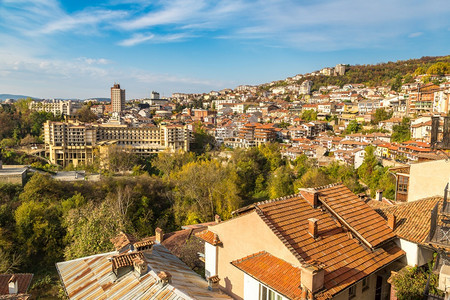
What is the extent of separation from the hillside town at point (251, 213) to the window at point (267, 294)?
0.03 metres

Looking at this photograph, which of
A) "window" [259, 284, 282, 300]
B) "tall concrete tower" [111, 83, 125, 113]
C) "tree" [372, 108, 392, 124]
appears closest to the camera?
"window" [259, 284, 282, 300]

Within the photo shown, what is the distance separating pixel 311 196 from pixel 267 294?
2.77 m

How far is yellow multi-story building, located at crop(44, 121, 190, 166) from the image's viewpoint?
4616 cm

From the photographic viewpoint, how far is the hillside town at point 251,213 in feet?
20.7

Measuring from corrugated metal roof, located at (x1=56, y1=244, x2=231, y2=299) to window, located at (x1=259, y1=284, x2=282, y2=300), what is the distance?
1178 mm

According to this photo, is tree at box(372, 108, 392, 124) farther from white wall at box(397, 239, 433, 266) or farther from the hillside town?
white wall at box(397, 239, 433, 266)

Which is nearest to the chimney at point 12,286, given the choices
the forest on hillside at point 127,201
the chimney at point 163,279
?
the forest on hillside at point 127,201

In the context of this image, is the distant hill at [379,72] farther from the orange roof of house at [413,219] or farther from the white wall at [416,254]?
the white wall at [416,254]

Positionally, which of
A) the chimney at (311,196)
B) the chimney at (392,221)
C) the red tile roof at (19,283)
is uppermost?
the chimney at (311,196)

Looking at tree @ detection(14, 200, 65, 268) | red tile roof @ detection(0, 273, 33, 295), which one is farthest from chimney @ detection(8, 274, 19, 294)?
tree @ detection(14, 200, 65, 268)

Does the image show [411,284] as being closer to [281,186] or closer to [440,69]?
[281,186]

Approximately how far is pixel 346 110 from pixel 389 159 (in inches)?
1108

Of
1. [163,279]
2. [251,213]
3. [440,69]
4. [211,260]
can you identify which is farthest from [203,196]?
[440,69]

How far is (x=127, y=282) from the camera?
669 cm
